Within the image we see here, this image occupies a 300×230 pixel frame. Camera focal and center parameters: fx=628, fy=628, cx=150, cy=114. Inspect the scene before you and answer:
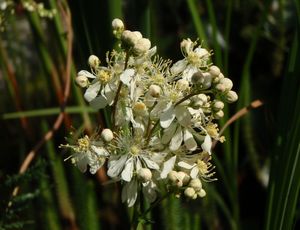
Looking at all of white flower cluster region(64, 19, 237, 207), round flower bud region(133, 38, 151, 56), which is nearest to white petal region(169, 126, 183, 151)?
white flower cluster region(64, 19, 237, 207)

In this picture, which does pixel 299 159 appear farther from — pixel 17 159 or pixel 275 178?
pixel 17 159

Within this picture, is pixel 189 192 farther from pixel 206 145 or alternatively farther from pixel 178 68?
pixel 178 68

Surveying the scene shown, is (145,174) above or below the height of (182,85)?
below

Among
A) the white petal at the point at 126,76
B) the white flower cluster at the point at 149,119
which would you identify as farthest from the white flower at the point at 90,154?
the white petal at the point at 126,76

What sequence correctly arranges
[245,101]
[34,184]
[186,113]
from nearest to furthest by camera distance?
[186,113], [245,101], [34,184]

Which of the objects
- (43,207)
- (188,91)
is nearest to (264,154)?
(43,207)

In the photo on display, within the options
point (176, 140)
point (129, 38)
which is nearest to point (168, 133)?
point (176, 140)
